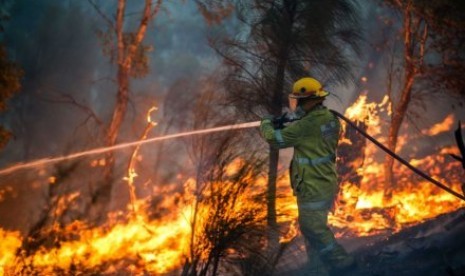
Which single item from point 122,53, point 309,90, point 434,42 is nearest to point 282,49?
point 309,90

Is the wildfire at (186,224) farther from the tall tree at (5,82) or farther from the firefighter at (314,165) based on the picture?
the tall tree at (5,82)

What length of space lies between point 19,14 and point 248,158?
32.2m

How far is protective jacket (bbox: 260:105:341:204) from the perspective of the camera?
420cm

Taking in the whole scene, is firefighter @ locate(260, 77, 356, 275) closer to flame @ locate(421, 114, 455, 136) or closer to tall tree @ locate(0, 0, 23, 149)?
tall tree @ locate(0, 0, 23, 149)

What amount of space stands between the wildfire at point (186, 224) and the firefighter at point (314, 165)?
1.15 feet

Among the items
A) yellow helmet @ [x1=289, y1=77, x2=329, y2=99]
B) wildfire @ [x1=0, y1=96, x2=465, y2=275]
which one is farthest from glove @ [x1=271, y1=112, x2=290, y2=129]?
wildfire @ [x1=0, y1=96, x2=465, y2=275]

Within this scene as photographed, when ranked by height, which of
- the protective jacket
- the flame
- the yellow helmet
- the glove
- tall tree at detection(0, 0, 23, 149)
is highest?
the flame

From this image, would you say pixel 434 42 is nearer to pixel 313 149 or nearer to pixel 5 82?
pixel 313 149

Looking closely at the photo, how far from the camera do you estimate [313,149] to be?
4312 millimetres

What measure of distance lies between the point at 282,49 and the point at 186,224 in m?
2.82

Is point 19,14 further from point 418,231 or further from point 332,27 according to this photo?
point 418,231

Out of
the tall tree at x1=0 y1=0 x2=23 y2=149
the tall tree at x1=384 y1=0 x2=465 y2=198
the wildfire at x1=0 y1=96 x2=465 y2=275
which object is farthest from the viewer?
the tall tree at x1=0 y1=0 x2=23 y2=149

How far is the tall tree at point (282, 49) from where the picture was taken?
6070 millimetres

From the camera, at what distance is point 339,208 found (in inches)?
379
